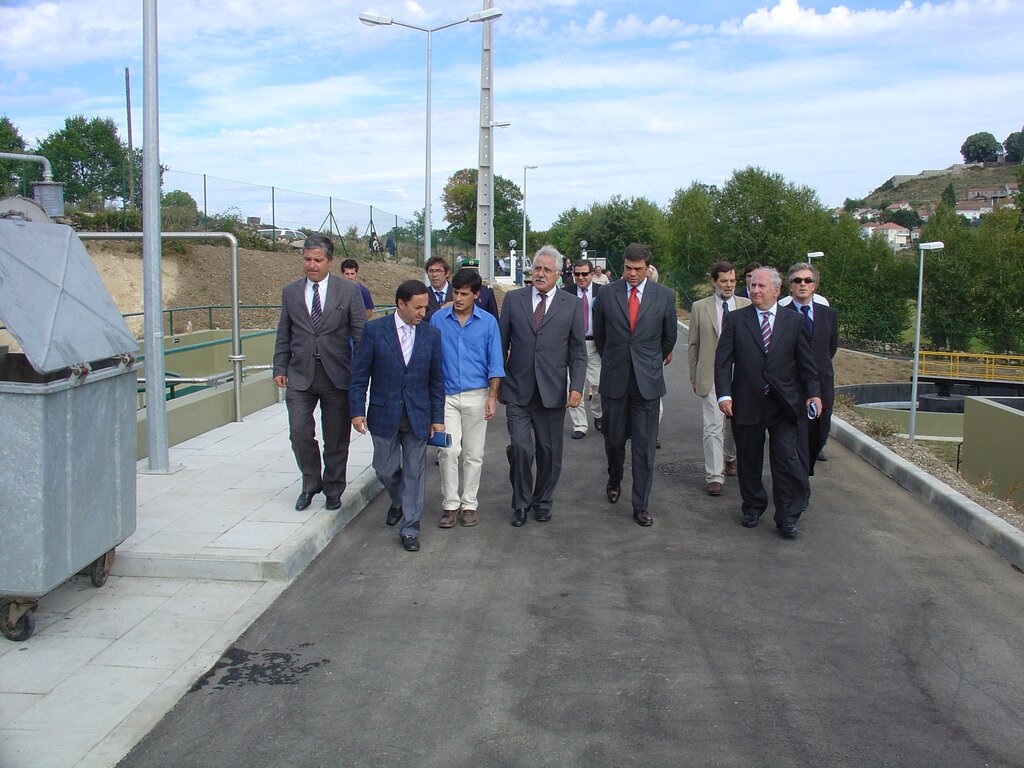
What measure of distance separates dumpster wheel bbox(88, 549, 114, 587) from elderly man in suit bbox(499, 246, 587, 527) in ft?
9.50

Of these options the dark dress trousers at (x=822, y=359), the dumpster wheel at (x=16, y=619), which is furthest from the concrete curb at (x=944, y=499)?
the dumpster wheel at (x=16, y=619)

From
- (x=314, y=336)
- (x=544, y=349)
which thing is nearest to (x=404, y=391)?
(x=314, y=336)

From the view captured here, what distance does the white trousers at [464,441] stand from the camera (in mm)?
7180

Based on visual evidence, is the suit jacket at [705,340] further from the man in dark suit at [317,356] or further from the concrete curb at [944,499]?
the man in dark suit at [317,356]

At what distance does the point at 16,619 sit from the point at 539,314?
4.04 m

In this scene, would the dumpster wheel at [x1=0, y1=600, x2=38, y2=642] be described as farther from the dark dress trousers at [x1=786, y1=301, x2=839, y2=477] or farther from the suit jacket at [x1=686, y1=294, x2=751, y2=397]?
the dark dress trousers at [x1=786, y1=301, x2=839, y2=477]

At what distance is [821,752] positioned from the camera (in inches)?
153

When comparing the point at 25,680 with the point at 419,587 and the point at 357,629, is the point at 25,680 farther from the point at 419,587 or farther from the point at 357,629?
the point at 419,587

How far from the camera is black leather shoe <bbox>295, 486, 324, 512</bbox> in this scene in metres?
7.26

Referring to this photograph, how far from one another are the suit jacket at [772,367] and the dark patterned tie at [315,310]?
3020mm

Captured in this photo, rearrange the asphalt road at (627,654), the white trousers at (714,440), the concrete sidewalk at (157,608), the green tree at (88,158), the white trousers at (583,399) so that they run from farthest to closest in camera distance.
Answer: the green tree at (88,158), the white trousers at (583,399), the white trousers at (714,440), the concrete sidewalk at (157,608), the asphalt road at (627,654)

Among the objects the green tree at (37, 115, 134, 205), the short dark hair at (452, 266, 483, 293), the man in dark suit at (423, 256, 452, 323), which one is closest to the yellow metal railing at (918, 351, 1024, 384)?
the green tree at (37, 115, 134, 205)

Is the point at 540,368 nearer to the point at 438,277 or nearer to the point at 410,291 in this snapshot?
the point at 410,291

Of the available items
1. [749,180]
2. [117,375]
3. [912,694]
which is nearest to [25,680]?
[117,375]
